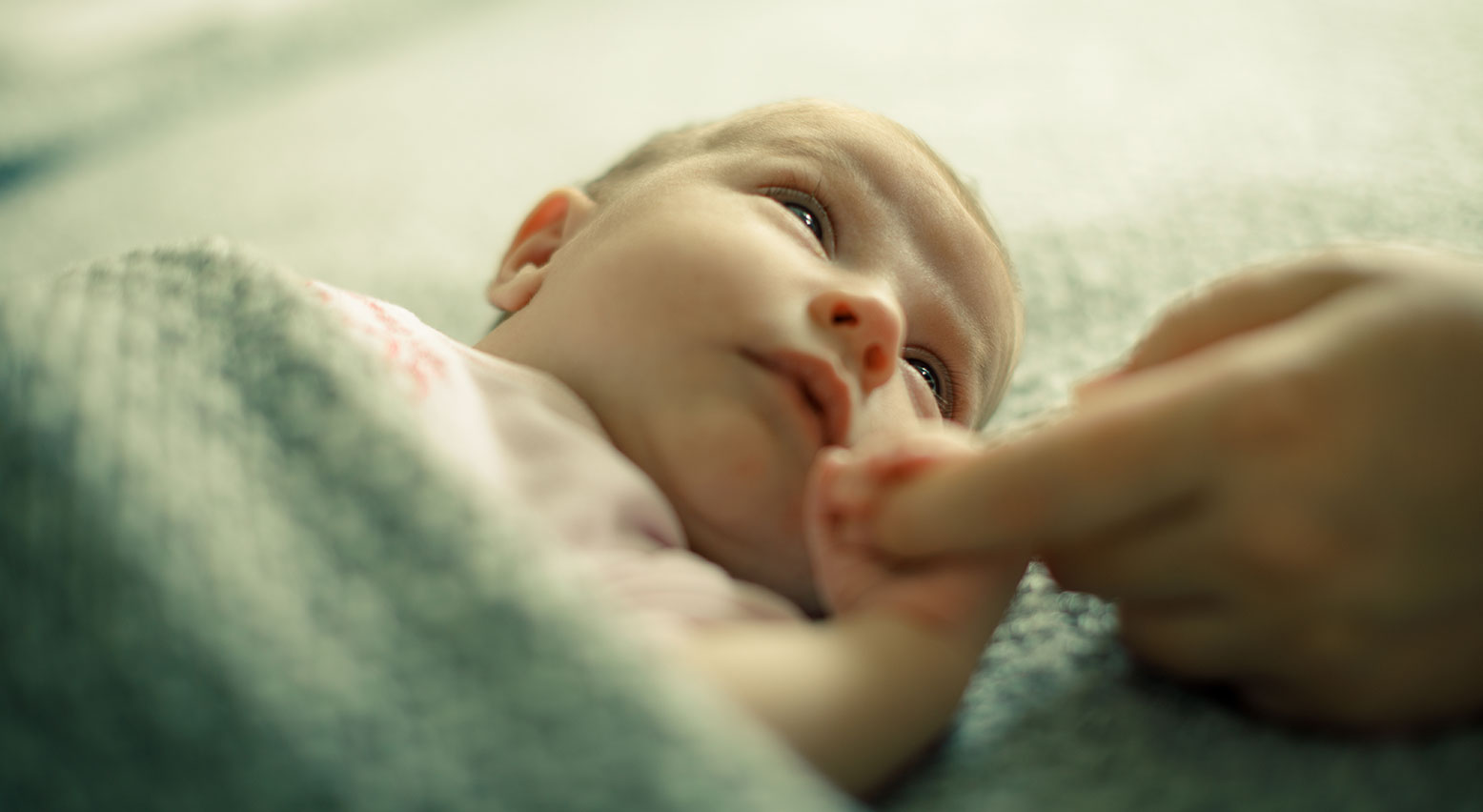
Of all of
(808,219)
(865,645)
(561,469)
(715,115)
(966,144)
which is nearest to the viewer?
(865,645)

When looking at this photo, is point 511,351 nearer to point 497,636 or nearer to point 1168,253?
point 497,636

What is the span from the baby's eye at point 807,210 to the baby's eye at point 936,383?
110mm

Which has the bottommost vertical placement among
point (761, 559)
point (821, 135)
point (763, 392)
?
point (761, 559)

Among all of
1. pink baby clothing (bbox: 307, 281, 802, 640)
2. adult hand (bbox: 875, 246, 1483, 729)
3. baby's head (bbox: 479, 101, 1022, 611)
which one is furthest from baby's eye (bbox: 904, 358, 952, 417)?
adult hand (bbox: 875, 246, 1483, 729)

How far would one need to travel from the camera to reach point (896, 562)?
1.98 feet

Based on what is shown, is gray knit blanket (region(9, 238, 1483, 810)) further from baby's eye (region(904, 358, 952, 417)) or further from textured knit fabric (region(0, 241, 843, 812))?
baby's eye (region(904, 358, 952, 417))

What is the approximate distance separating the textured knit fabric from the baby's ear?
1.35 ft

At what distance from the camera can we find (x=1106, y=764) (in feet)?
1.76

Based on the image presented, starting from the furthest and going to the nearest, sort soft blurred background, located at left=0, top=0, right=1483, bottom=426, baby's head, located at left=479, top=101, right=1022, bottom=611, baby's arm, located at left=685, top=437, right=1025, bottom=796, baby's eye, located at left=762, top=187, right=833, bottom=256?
soft blurred background, located at left=0, top=0, right=1483, bottom=426 < baby's eye, located at left=762, top=187, right=833, bottom=256 < baby's head, located at left=479, top=101, right=1022, bottom=611 < baby's arm, located at left=685, top=437, right=1025, bottom=796

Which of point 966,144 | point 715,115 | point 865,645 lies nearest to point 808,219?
point 865,645

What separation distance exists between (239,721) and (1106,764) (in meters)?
0.36

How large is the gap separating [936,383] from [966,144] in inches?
31.3

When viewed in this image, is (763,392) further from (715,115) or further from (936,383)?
(715,115)

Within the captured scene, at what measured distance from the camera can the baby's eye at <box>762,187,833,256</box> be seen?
83 cm
